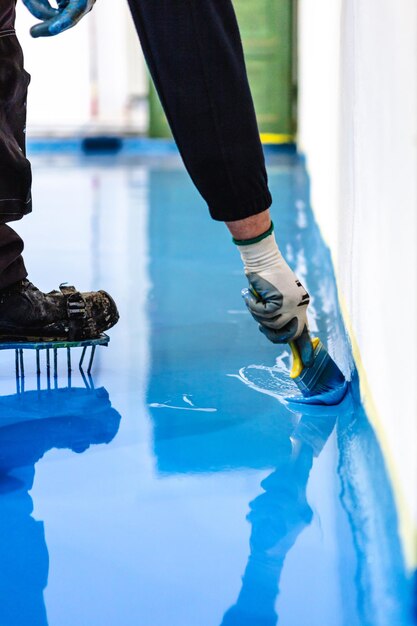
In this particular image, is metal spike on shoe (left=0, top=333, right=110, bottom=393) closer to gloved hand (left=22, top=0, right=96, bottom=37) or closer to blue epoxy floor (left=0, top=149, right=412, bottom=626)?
blue epoxy floor (left=0, top=149, right=412, bottom=626)

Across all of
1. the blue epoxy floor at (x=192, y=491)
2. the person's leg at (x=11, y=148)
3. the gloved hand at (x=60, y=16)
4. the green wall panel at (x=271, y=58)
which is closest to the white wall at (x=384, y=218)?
the blue epoxy floor at (x=192, y=491)

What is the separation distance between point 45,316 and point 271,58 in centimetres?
517

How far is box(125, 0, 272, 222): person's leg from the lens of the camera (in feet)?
4.62

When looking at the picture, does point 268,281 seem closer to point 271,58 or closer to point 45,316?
point 45,316

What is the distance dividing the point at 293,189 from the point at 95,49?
391cm

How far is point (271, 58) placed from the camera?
6.61 m

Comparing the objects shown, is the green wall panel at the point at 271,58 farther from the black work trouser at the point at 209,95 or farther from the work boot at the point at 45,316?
the black work trouser at the point at 209,95

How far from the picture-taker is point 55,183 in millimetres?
4945

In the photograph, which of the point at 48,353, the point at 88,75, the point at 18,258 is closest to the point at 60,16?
the point at 18,258

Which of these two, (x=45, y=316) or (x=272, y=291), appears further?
(x=45, y=316)

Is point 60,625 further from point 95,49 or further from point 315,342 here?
point 95,49

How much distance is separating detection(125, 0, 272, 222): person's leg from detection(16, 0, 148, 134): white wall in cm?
608

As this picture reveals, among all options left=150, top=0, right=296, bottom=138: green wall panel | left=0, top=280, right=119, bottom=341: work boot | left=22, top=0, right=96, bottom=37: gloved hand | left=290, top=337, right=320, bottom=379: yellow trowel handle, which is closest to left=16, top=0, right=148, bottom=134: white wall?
left=150, top=0, right=296, bottom=138: green wall panel

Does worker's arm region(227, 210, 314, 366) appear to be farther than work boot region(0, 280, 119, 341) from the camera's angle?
No
